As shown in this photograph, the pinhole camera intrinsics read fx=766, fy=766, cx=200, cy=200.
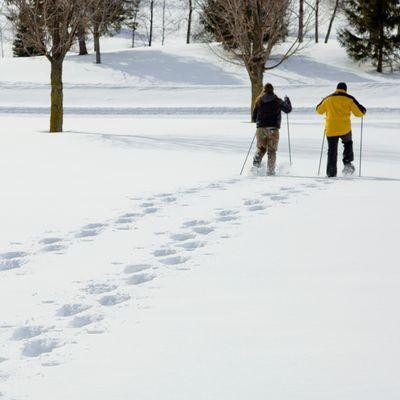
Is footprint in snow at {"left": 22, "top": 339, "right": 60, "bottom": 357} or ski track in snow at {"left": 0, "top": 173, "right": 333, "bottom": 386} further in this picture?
ski track in snow at {"left": 0, "top": 173, "right": 333, "bottom": 386}

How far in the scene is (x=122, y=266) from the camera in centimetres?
633

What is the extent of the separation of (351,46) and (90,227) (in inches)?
1492

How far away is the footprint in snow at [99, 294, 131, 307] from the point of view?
528cm

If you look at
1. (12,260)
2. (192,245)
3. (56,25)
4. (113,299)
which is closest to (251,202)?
(192,245)

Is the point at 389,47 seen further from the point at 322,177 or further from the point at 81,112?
the point at 322,177

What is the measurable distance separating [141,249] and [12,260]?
1147 millimetres

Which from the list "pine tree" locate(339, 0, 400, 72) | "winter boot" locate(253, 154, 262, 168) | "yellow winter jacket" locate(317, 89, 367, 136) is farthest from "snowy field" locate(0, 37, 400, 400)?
"pine tree" locate(339, 0, 400, 72)

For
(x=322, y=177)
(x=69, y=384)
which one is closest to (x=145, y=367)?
(x=69, y=384)

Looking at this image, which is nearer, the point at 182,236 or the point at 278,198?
the point at 182,236

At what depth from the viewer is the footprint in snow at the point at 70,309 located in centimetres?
503

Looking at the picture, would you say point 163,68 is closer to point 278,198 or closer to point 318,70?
point 318,70

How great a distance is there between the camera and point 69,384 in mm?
3838

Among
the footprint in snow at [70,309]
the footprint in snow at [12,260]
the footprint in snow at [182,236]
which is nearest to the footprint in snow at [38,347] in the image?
the footprint in snow at [70,309]

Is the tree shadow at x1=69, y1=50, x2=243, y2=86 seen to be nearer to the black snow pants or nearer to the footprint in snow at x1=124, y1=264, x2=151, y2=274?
the black snow pants
